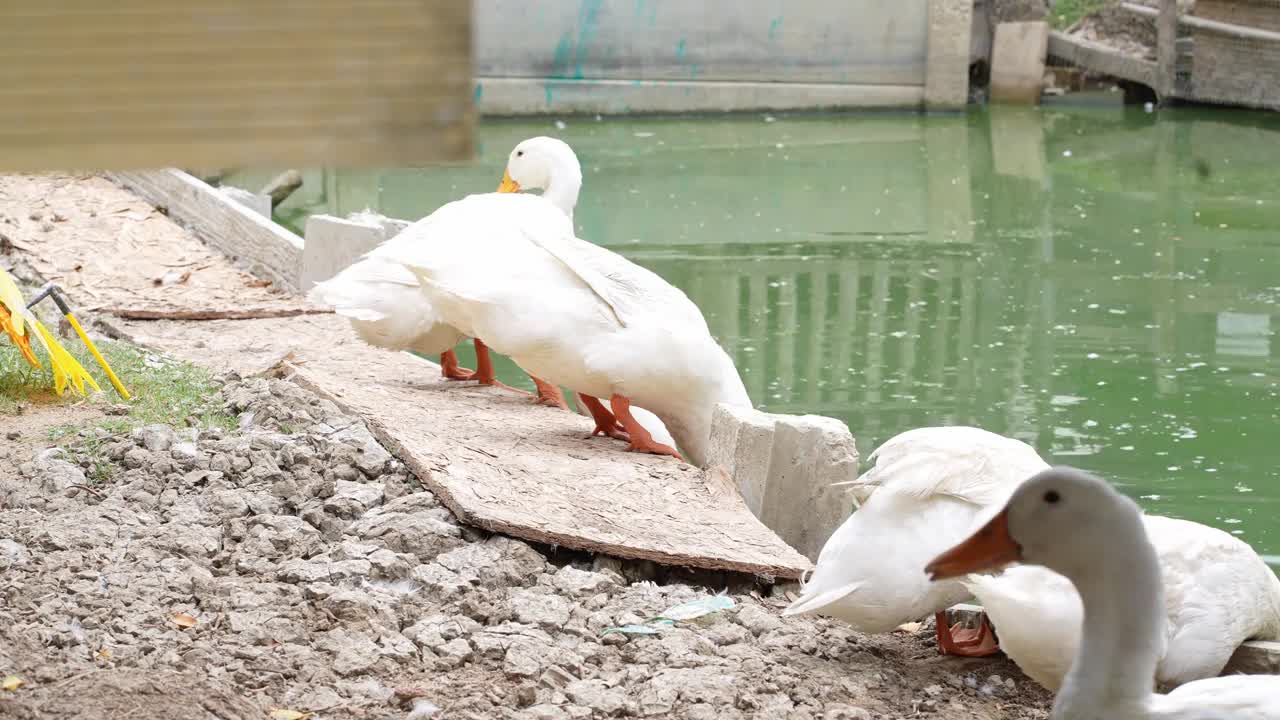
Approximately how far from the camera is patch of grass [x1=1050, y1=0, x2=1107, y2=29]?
22.6 meters

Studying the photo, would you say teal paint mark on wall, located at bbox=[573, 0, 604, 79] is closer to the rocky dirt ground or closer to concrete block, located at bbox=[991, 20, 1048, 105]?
concrete block, located at bbox=[991, 20, 1048, 105]

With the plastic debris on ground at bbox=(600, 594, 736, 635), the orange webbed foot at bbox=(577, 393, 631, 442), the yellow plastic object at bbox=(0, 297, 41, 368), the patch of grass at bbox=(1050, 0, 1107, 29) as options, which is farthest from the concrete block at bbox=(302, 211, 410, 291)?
the patch of grass at bbox=(1050, 0, 1107, 29)

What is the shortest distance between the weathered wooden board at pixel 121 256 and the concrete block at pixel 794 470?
3.44 metres

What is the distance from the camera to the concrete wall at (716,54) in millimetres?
20125

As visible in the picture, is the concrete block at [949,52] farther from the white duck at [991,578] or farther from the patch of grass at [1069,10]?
the white duck at [991,578]

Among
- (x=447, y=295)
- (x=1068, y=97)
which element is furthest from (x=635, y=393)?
(x=1068, y=97)

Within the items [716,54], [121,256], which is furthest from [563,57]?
[121,256]

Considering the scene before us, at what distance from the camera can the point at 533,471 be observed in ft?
15.7

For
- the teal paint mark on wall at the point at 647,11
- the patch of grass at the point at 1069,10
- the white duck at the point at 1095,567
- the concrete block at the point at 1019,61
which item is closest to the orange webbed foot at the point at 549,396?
the white duck at the point at 1095,567

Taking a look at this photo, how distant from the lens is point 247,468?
4.50m

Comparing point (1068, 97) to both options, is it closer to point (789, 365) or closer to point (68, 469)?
point (789, 365)

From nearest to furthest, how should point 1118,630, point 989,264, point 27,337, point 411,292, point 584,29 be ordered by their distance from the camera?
point 1118,630 → point 27,337 → point 411,292 → point 989,264 → point 584,29

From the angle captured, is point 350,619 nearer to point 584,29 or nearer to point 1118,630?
point 1118,630

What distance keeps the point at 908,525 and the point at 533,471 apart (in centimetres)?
151
